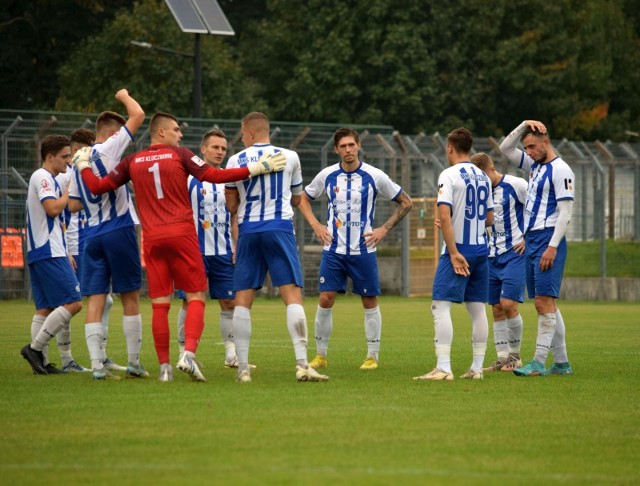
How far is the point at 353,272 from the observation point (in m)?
13.4

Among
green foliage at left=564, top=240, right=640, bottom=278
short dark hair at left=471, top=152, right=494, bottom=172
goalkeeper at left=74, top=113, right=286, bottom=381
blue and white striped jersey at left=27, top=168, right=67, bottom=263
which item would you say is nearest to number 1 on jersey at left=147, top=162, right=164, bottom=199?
goalkeeper at left=74, top=113, right=286, bottom=381

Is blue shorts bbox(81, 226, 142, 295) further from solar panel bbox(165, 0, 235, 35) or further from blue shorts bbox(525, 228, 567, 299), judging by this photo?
solar panel bbox(165, 0, 235, 35)

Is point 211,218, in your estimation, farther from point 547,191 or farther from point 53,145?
point 547,191

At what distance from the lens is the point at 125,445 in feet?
26.8

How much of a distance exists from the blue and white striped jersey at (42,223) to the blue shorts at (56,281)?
0.07 metres

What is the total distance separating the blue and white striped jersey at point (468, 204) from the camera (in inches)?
461

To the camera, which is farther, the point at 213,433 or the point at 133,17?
the point at 133,17

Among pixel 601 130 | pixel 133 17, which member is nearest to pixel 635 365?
pixel 133 17

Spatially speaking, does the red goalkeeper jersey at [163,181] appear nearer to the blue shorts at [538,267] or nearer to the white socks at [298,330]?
the white socks at [298,330]

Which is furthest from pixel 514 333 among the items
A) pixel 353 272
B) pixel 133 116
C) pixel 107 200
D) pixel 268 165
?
pixel 133 116

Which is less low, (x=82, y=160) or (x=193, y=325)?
(x=82, y=160)

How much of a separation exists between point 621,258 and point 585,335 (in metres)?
12.9

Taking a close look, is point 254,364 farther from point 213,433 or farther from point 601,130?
point 601,130

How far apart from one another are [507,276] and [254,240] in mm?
3095
